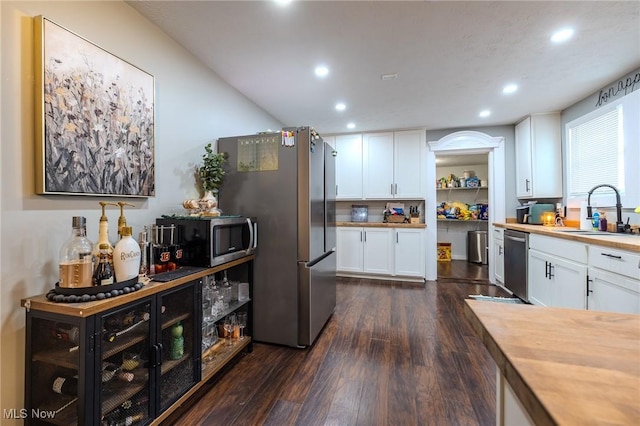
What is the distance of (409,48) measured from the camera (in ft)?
7.18

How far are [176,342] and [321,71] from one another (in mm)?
2500

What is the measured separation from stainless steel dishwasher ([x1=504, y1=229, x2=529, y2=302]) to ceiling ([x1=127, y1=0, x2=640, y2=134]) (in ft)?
5.56

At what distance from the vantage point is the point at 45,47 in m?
1.30

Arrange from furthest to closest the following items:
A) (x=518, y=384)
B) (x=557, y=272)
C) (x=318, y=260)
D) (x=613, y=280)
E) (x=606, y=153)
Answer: (x=606, y=153)
(x=557, y=272)
(x=318, y=260)
(x=613, y=280)
(x=518, y=384)

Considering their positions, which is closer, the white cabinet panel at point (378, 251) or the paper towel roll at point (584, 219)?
the paper towel roll at point (584, 219)

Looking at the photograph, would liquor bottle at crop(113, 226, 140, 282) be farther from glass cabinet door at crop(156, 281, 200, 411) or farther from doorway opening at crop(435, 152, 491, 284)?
doorway opening at crop(435, 152, 491, 284)

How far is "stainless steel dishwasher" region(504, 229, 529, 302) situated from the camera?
317 cm

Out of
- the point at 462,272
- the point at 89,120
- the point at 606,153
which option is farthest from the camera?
the point at 462,272

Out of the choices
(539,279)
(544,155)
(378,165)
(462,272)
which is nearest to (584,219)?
(539,279)

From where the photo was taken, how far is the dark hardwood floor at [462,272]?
4432 mm

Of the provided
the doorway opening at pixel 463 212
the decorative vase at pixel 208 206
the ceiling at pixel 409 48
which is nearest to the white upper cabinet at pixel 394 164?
the ceiling at pixel 409 48

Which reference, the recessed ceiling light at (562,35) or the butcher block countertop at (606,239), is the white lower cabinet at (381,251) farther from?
the recessed ceiling light at (562,35)

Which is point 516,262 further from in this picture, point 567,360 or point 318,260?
point 567,360

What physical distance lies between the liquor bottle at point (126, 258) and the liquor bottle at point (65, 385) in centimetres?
45
